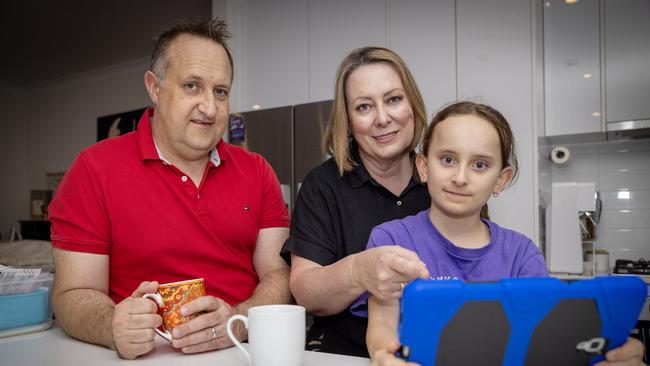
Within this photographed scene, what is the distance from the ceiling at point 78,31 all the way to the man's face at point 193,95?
3374mm

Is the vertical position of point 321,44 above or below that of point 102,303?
above

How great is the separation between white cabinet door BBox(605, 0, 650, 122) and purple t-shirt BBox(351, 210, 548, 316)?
2.38 m

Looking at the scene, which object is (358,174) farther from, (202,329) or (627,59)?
(627,59)

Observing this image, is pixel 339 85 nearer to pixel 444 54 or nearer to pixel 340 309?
pixel 340 309

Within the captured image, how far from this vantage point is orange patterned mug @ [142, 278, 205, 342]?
91cm

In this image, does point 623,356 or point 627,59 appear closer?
point 623,356

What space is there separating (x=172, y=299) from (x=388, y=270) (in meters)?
0.43

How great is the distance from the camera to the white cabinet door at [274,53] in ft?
11.6

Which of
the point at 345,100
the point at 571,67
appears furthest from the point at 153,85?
the point at 571,67

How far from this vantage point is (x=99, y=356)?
2.98ft

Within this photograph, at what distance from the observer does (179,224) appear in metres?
1.30

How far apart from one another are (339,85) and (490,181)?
1.91 feet

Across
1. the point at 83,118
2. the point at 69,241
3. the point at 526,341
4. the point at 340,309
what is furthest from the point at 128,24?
the point at 526,341

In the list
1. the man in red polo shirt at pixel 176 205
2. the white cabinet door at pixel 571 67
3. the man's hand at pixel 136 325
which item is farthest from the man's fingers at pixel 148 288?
the white cabinet door at pixel 571 67
